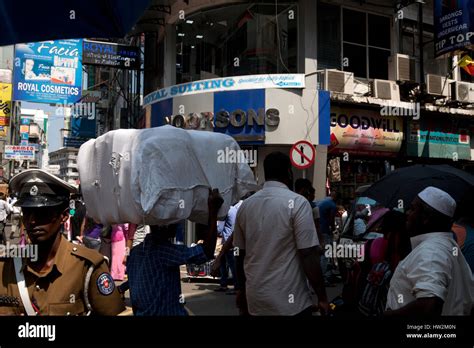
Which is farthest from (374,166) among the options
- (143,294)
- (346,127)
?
(143,294)

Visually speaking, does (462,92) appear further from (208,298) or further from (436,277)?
(436,277)

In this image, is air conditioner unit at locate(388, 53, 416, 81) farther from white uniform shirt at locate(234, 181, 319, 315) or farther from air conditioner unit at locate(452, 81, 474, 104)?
white uniform shirt at locate(234, 181, 319, 315)

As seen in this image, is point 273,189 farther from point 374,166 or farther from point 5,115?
point 5,115

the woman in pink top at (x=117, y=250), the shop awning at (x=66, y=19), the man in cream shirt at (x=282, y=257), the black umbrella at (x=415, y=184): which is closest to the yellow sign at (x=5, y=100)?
the woman in pink top at (x=117, y=250)

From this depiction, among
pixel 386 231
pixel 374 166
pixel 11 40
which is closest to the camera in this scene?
pixel 11 40

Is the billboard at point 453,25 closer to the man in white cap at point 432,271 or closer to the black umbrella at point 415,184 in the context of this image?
the black umbrella at point 415,184

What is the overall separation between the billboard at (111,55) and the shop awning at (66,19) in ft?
52.5

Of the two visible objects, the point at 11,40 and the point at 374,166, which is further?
the point at 374,166

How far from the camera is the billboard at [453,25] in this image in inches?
522

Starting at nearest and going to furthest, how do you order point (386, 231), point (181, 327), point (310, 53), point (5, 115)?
point (181, 327) < point (386, 231) < point (310, 53) < point (5, 115)

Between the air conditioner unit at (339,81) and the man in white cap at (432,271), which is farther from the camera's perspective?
the air conditioner unit at (339,81)

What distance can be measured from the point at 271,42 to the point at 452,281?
536 inches

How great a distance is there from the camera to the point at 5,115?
77.3 ft

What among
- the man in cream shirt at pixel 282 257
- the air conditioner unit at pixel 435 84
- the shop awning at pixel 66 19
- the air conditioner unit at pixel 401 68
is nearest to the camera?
the shop awning at pixel 66 19
